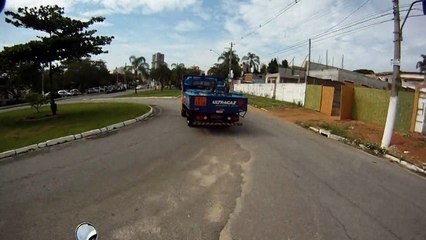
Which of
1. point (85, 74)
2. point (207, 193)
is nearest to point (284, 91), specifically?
point (207, 193)

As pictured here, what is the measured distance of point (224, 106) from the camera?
46.5 feet

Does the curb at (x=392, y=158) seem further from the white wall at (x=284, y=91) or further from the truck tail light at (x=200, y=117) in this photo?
the white wall at (x=284, y=91)

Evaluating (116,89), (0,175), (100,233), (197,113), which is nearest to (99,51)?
(197,113)

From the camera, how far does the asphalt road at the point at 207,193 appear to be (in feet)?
17.5

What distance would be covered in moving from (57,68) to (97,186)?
20.4 metres

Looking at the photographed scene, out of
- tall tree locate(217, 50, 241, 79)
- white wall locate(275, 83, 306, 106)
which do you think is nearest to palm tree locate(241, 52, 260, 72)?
tall tree locate(217, 50, 241, 79)

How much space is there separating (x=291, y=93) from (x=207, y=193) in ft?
99.5

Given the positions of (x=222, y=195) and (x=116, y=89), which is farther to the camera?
(x=116, y=89)

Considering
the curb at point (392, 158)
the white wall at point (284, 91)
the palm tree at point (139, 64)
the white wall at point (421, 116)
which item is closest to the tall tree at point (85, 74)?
the palm tree at point (139, 64)

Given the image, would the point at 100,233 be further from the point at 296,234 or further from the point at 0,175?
the point at 0,175

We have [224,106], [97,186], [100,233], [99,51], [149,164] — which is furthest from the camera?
[99,51]

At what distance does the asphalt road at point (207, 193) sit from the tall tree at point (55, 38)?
12870mm

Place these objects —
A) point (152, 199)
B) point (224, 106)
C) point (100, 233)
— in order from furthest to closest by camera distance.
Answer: point (224, 106)
point (152, 199)
point (100, 233)

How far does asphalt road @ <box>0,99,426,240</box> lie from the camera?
5320 mm
